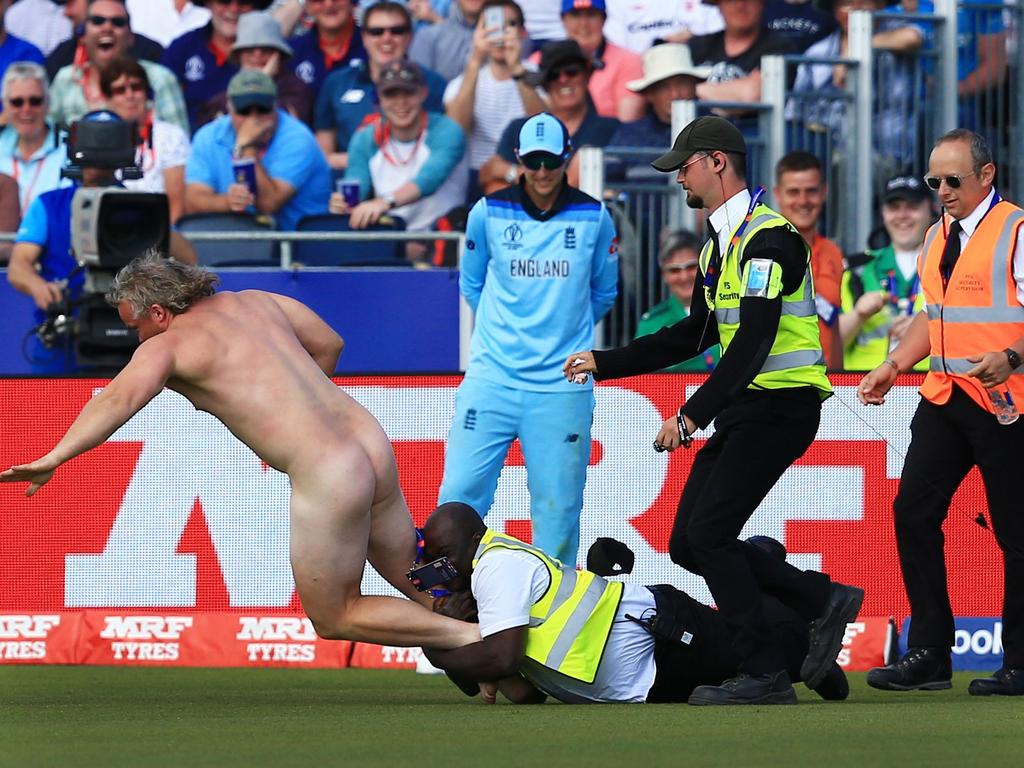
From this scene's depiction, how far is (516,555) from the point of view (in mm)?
7043

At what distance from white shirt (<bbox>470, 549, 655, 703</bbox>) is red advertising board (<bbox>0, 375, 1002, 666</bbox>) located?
8.16 ft

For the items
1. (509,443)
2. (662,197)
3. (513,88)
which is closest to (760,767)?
(509,443)

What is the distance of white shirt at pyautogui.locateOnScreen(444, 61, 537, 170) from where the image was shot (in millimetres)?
13695

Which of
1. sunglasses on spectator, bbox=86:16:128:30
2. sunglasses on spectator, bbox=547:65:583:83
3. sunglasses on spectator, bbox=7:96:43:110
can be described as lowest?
sunglasses on spectator, bbox=7:96:43:110

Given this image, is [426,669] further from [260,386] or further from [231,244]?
[231,244]

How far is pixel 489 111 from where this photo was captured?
45.1 feet

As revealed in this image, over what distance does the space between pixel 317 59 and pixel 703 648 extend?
27.7ft

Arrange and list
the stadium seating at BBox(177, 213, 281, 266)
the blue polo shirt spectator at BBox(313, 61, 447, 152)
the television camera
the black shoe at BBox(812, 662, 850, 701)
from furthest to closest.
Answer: the blue polo shirt spectator at BBox(313, 61, 447, 152) < the stadium seating at BBox(177, 213, 281, 266) < the television camera < the black shoe at BBox(812, 662, 850, 701)

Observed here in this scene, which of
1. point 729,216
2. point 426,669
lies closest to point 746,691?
point 729,216

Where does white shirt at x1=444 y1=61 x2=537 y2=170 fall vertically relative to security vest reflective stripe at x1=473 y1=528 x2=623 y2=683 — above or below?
above

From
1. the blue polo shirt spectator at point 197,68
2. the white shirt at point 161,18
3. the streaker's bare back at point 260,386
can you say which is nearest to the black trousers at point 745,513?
the streaker's bare back at point 260,386

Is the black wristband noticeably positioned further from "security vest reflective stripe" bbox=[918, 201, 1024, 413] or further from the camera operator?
the camera operator

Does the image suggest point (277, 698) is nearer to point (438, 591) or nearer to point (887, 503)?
point (438, 591)

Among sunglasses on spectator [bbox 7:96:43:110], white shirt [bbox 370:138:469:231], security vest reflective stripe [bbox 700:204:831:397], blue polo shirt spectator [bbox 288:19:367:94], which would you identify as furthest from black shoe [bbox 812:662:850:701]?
blue polo shirt spectator [bbox 288:19:367:94]
